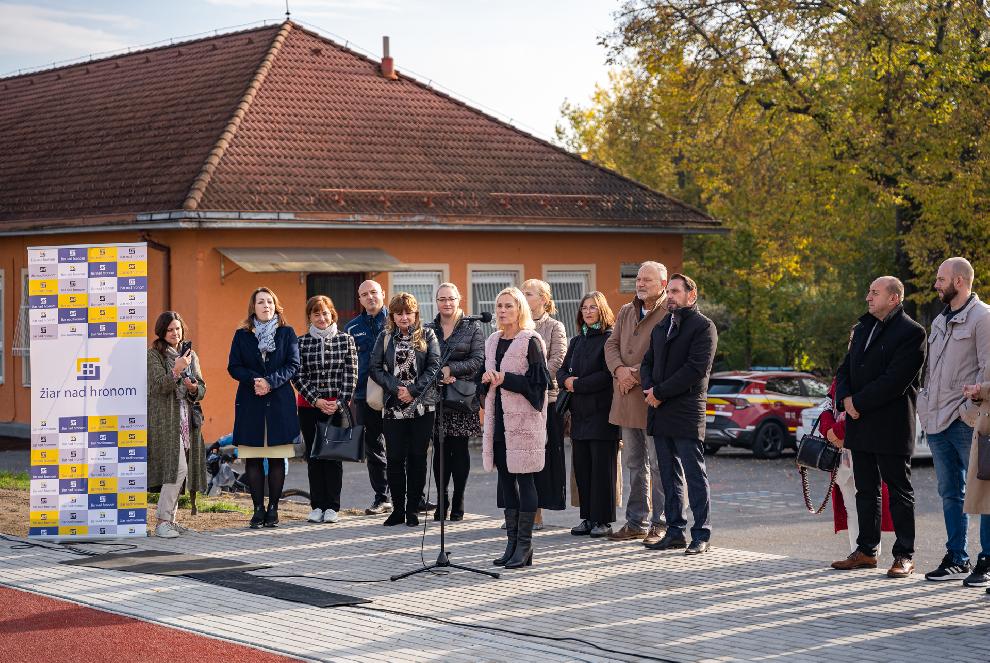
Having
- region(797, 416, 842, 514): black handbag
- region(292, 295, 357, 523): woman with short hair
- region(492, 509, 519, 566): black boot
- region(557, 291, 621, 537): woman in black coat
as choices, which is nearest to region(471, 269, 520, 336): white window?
region(292, 295, 357, 523): woman with short hair

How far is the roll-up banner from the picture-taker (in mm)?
12695

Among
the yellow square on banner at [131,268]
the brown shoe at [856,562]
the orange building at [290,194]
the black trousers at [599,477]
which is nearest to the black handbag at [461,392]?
the black trousers at [599,477]

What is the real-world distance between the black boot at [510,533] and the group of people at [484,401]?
0.02m

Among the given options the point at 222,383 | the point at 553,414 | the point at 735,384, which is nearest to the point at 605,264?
the point at 735,384

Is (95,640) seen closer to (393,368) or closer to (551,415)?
(393,368)

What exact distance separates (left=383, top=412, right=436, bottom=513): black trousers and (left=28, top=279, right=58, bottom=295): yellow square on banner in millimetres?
3155

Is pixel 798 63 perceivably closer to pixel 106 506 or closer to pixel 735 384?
pixel 735 384

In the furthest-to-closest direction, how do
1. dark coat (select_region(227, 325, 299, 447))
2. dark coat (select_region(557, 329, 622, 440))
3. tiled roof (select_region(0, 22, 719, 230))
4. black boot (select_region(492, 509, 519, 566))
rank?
tiled roof (select_region(0, 22, 719, 230)) → dark coat (select_region(227, 325, 299, 447)) → dark coat (select_region(557, 329, 622, 440)) → black boot (select_region(492, 509, 519, 566))

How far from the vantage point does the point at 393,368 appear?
43.1ft

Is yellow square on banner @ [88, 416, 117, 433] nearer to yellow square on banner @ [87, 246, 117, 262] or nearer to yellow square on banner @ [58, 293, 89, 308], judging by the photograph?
yellow square on banner @ [58, 293, 89, 308]

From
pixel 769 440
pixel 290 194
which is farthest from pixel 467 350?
pixel 290 194

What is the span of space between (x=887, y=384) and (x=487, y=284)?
16.4 meters

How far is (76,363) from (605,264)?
16244 mm

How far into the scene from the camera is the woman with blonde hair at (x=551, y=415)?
12.3 meters
